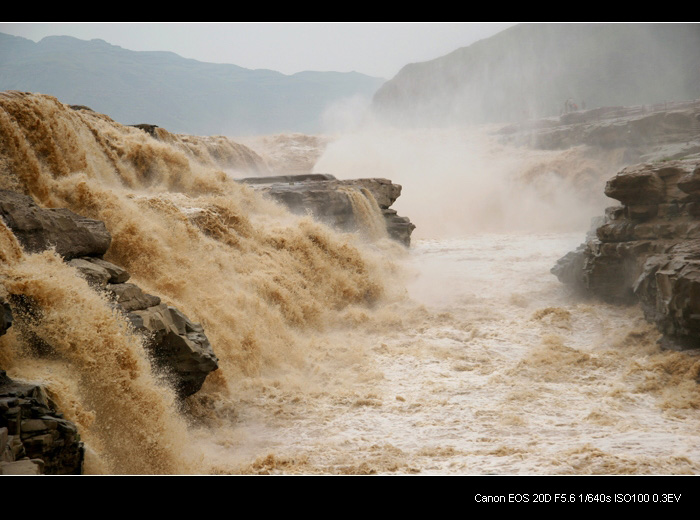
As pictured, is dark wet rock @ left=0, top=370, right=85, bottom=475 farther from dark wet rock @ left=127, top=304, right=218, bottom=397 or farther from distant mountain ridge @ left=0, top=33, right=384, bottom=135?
distant mountain ridge @ left=0, top=33, right=384, bottom=135

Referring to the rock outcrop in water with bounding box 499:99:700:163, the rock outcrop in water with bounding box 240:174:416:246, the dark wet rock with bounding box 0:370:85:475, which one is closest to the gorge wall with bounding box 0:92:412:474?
the dark wet rock with bounding box 0:370:85:475

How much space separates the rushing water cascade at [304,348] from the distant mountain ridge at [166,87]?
949 millimetres

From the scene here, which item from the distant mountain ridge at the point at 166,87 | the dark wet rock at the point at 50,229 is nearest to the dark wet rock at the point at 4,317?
the dark wet rock at the point at 50,229

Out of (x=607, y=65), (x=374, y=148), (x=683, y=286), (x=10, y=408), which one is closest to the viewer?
(x=10, y=408)

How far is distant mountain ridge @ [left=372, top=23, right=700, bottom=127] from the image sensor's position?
25.5m

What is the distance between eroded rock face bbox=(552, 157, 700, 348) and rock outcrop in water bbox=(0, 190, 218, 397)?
5.60 m

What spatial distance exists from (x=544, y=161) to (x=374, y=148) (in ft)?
27.9

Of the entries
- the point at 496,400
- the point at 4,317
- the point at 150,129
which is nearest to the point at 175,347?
the point at 4,317

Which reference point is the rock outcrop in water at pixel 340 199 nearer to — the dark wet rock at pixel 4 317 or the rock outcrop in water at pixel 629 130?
the rock outcrop in water at pixel 629 130

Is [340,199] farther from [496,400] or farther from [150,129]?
[496,400]

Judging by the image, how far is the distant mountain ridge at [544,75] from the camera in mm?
25547
